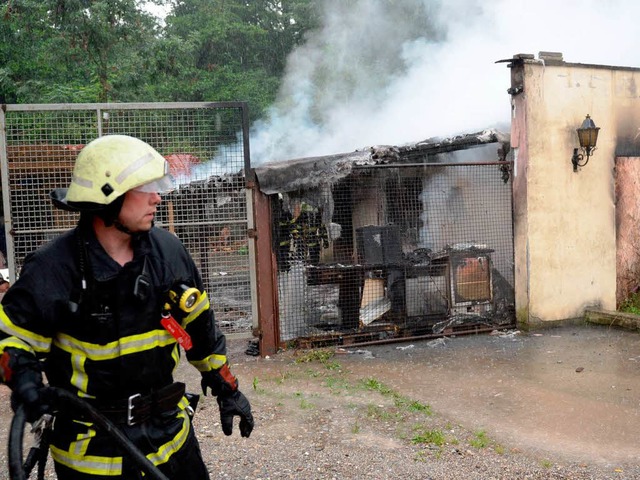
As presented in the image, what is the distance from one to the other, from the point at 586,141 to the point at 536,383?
11.7 feet

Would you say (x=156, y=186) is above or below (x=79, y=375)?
above

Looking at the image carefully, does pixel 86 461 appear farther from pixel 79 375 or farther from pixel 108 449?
pixel 79 375

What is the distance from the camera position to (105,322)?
2.18 m

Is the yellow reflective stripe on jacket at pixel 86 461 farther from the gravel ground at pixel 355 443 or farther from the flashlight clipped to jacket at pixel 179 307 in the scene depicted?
the gravel ground at pixel 355 443

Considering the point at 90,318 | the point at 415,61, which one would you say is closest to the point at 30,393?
the point at 90,318

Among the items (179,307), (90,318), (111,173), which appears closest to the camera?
(90,318)

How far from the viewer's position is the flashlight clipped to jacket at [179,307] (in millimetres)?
2326

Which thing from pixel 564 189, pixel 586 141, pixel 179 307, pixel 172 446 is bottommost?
pixel 172 446

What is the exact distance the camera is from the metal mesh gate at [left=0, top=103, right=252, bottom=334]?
609 centimetres

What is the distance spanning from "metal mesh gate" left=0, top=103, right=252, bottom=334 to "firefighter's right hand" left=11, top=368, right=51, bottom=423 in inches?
170

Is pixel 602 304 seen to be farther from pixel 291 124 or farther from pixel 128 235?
pixel 291 124

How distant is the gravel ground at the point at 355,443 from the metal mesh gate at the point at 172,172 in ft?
4.57

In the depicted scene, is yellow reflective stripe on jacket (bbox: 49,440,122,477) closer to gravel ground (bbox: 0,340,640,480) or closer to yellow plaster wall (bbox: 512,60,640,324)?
gravel ground (bbox: 0,340,640,480)

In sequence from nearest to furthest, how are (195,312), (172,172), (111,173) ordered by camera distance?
1. (111,173)
2. (195,312)
3. (172,172)
